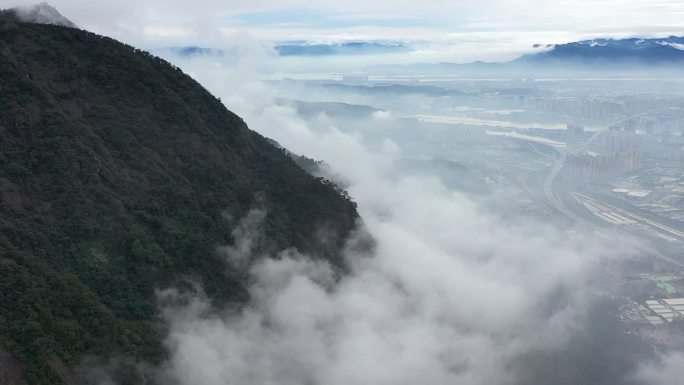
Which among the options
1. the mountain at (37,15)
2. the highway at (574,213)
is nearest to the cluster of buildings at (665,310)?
the highway at (574,213)

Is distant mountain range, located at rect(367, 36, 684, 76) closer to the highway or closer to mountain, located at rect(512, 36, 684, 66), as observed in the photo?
mountain, located at rect(512, 36, 684, 66)

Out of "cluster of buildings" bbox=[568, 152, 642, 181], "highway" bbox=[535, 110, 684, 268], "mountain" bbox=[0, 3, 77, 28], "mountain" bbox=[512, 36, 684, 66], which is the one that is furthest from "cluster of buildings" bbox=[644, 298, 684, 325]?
"mountain" bbox=[512, 36, 684, 66]

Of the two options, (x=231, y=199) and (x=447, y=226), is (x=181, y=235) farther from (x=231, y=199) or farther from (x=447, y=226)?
(x=447, y=226)

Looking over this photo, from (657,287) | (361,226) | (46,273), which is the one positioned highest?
(46,273)

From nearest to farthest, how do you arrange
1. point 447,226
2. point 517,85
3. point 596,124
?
point 447,226 → point 596,124 → point 517,85

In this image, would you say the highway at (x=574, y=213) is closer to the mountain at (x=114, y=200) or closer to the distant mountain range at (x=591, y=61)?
the mountain at (x=114, y=200)

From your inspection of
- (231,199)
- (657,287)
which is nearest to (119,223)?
(231,199)
